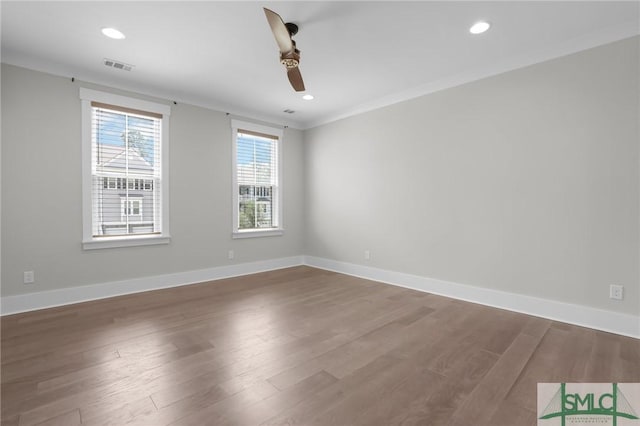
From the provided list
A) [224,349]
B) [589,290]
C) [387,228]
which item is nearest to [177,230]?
[224,349]

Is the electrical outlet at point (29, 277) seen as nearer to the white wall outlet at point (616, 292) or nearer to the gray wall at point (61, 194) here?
the gray wall at point (61, 194)

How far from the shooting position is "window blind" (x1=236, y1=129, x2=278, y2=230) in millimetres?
4926

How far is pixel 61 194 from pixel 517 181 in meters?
5.00

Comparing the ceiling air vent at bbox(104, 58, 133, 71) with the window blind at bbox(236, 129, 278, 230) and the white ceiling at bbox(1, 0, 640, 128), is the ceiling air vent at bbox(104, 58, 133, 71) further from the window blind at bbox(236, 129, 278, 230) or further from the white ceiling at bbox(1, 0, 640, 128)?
the window blind at bbox(236, 129, 278, 230)

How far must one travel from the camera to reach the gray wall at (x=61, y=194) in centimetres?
307

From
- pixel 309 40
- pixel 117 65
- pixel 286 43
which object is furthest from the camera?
pixel 117 65

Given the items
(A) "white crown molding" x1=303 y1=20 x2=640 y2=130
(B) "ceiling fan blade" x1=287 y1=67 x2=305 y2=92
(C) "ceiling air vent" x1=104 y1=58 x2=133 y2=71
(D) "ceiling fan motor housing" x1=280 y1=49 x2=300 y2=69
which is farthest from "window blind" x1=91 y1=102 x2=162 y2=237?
(A) "white crown molding" x1=303 y1=20 x2=640 y2=130

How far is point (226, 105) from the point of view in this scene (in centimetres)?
457

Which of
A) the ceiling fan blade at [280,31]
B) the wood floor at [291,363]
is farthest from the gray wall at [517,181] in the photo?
the ceiling fan blade at [280,31]

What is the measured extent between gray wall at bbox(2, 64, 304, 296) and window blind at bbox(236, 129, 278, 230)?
61cm

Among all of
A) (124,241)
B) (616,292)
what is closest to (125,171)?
(124,241)

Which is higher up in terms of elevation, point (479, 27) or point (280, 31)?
point (479, 27)

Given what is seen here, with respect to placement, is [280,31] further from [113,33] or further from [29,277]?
[29,277]

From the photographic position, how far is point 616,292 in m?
2.61
